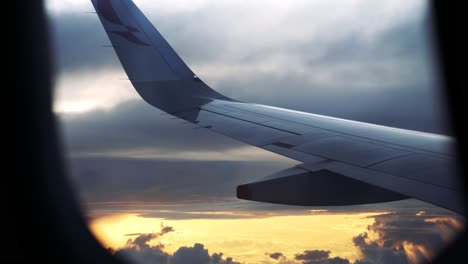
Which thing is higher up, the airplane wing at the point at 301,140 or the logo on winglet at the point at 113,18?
the logo on winglet at the point at 113,18

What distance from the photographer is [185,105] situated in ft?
19.4

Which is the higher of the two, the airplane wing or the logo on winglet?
the logo on winglet

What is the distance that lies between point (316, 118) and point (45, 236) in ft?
10.8

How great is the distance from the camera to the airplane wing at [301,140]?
2869mm

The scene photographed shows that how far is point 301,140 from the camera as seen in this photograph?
410 cm

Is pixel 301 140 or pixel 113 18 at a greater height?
pixel 113 18

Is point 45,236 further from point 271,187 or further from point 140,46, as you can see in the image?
point 271,187

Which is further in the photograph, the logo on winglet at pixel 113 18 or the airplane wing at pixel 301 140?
the logo on winglet at pixel 113 18

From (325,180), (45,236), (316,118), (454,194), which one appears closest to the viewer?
(454,194)

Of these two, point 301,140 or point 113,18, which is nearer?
point 301,140

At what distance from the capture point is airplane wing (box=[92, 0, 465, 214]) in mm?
2869

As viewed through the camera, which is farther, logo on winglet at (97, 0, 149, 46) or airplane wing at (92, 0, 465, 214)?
logo on winglet at (97, 0, 149, 46)

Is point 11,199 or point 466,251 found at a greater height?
point 11,199

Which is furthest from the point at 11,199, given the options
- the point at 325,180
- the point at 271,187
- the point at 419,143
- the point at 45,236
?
the point at 419,143
